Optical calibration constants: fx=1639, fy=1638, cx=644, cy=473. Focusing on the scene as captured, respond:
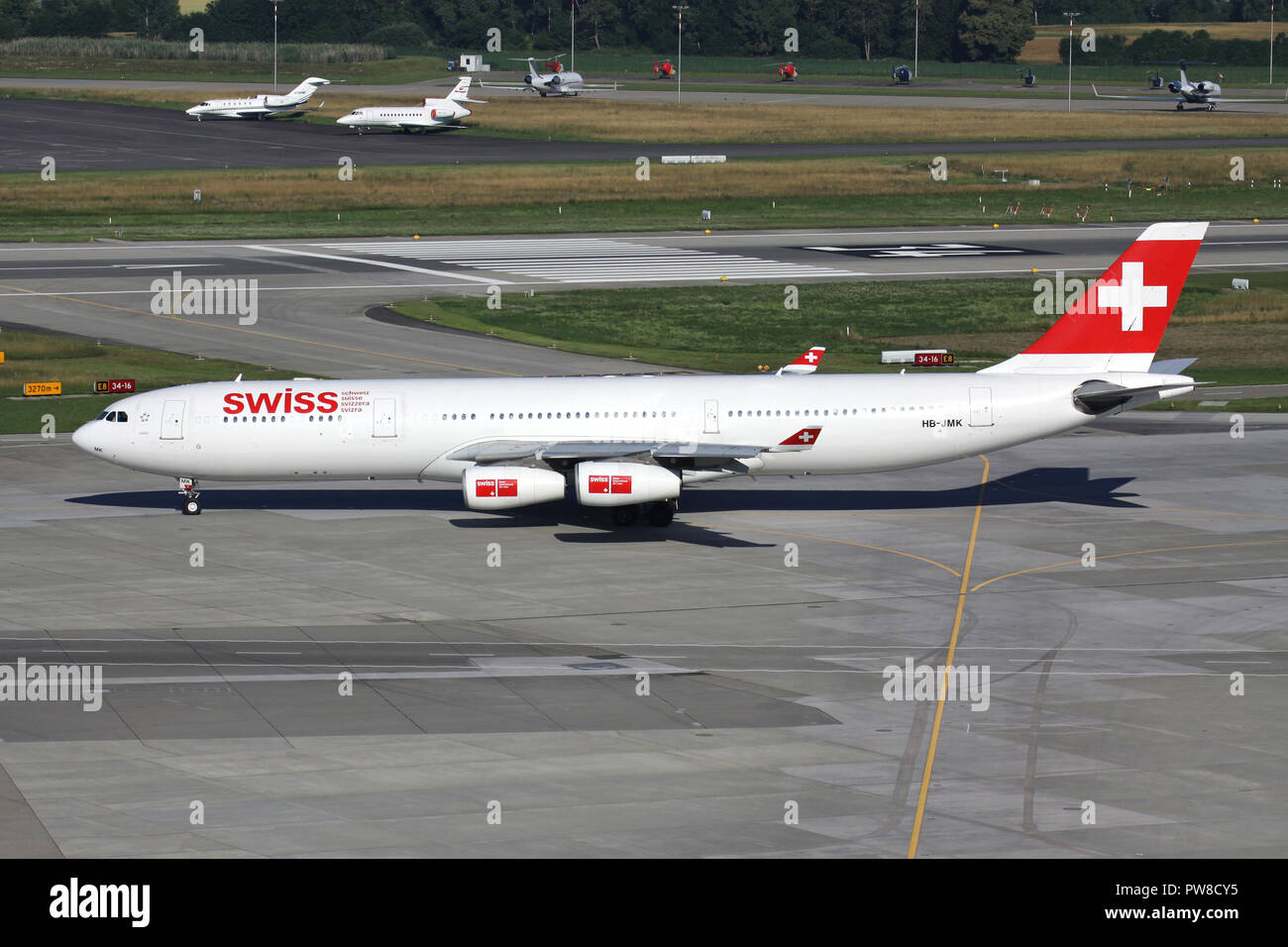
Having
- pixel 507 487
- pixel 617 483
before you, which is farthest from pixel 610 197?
pixel 617 483

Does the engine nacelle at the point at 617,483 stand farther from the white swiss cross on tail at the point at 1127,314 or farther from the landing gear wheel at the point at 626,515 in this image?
the white swiss cross on tail at the point at 1127,314

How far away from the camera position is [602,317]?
91.8 meters

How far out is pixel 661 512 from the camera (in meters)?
53.3

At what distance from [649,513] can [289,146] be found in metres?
119

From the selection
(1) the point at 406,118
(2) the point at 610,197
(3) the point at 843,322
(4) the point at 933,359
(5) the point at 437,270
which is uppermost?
(1) the point at 406,118

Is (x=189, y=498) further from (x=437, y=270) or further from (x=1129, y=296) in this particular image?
(x=437, y=270)

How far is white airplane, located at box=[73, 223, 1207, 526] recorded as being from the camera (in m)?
53.2

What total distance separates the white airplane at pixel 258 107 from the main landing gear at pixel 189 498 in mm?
133343
